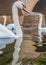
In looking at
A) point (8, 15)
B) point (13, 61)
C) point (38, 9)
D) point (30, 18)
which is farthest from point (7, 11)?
point (13, 61)

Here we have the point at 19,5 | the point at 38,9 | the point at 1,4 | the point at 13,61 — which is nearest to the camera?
the point at 13,61

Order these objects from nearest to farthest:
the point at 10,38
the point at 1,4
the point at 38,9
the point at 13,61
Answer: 1. the point at 13,61
2. the point at 10,38
3. the point at 1,4
4. the point at 38,9

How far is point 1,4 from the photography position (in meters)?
→ 13.3

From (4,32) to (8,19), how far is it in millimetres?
5529

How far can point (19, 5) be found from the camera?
25.4ft

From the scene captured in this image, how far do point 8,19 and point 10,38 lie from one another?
5.68 meters

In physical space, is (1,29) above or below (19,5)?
below

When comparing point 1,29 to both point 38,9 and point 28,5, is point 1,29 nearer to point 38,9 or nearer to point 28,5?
point 28,5

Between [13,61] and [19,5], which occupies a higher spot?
[19,5]

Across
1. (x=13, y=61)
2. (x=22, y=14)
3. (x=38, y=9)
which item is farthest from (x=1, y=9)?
(x=13, y=61)

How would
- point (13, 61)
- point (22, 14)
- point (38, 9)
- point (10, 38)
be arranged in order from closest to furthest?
point (13, 61), point (10, 38), point (22, 14), point (38, 9)

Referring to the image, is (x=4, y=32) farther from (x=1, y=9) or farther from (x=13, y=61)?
(x=1, y=9)

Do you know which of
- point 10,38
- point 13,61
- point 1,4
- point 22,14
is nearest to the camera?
point 13,61

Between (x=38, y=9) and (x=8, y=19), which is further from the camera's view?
(x=38, y=9)
